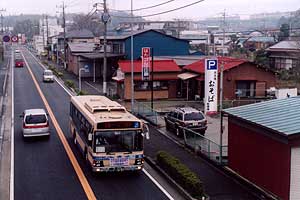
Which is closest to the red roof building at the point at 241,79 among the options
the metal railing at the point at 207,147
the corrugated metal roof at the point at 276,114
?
the metal railing at the point at 207,147

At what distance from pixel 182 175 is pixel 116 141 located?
308cm

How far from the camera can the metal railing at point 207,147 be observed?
72.3ft

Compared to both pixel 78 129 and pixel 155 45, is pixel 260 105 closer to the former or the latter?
pixel 78 129

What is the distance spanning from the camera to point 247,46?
104 metres

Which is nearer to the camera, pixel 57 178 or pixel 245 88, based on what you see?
pixel 57 178

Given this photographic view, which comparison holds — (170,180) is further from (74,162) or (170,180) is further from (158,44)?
(158,44)

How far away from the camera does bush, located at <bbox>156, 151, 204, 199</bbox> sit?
16.7m

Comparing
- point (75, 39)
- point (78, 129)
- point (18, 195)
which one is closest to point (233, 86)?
point (78, 129)

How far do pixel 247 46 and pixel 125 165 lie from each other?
8844 centimetres

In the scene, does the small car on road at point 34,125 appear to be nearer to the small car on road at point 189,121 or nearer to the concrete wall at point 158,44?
the small car on road at point 189,121

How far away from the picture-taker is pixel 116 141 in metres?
19.3

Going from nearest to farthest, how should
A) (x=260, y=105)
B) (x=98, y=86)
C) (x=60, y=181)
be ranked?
(x=60, y=181), (x=260, y=105), (x=98, y=86)

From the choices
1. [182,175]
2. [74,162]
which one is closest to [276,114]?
[182,175]

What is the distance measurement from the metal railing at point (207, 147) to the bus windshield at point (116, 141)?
436cm
